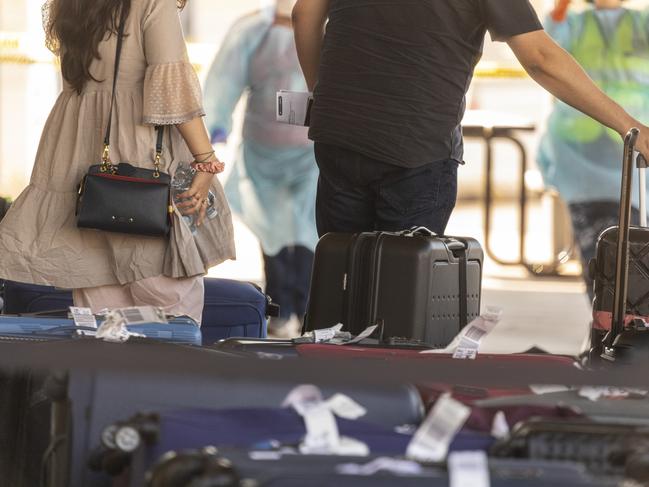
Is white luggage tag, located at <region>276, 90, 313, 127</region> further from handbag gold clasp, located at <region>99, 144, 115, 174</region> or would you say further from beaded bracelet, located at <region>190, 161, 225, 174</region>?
handbag gold clasp, located at <region>99, 144, 115, 174</region>

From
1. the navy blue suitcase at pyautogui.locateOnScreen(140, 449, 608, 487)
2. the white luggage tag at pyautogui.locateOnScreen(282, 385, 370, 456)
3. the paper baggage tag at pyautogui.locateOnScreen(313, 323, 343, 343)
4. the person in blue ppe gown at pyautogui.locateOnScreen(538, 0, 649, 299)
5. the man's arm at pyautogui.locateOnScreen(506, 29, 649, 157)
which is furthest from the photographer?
the person in blue ppe gown at pyautogui.locateOnScreen(538, 0, 649, 299)

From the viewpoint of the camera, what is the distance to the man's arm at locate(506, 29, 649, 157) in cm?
271

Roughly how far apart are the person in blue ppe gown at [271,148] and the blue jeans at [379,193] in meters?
2.92

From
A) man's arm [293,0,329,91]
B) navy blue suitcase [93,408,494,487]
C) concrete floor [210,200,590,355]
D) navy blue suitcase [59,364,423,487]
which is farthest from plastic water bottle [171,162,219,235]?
concrete floor [210,200,590,355]

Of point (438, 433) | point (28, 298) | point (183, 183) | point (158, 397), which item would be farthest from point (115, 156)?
point (438, 433)

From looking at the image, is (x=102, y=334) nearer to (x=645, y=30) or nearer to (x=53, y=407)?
(x=53, y=407)

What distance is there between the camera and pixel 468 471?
1167mm

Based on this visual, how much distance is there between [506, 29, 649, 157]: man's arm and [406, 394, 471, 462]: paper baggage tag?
152 centimetres

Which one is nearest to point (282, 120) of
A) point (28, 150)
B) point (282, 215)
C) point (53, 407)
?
point (53, 407)

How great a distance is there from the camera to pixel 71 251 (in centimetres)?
282

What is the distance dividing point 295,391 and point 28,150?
722 centimetres

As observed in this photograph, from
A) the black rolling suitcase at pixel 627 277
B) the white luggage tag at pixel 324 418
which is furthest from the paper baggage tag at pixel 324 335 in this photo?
the white luggage tag at pixel 324 418

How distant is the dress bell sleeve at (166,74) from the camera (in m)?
2.76

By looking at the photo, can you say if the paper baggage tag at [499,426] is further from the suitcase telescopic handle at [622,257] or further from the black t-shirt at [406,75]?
the black t-shirt at [406,75]
